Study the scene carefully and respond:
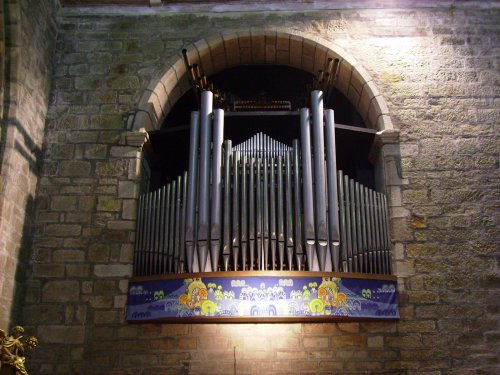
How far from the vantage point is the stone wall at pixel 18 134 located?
6.46m

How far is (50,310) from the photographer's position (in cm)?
666

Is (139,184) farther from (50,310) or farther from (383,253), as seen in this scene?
(383,253)

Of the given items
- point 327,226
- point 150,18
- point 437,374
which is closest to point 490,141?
point 327,226

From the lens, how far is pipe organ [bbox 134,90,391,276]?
652 centimetres

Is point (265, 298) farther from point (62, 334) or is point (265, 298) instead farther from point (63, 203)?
point (63, 203)

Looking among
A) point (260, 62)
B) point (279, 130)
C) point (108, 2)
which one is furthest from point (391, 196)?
point (108, 2)

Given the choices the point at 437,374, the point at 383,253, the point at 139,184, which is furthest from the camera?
the point at 139,184

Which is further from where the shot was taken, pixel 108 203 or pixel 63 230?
pixel 108 203

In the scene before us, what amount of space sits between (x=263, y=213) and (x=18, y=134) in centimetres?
284

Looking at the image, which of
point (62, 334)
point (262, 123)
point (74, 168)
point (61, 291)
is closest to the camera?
point (62, 334)

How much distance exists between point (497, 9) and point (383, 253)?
3.82 meters

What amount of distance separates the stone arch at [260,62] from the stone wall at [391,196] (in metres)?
0.14

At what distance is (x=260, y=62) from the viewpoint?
8555 mm

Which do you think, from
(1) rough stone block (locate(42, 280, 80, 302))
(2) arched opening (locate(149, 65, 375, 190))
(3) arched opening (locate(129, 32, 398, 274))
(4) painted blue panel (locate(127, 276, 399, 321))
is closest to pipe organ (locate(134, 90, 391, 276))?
(3) arched opening (locate(129, 32, 398, 274))
